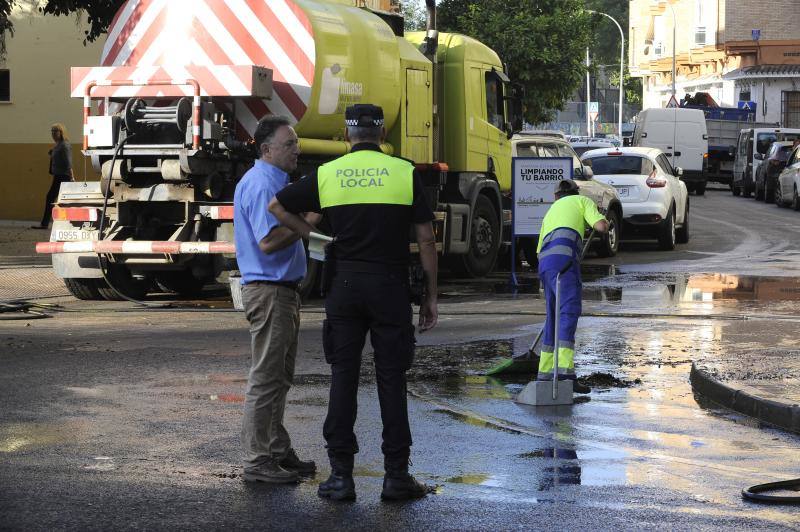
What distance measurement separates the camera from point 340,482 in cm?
671

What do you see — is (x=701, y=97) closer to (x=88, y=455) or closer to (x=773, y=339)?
(x=773, y=339)

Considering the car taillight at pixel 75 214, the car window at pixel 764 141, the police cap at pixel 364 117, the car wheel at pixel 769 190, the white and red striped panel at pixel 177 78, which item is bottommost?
the car wheel at pixel 769 190

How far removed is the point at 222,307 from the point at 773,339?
19.6 ft

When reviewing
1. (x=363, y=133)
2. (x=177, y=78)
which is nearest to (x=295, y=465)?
(x=363, y=133)

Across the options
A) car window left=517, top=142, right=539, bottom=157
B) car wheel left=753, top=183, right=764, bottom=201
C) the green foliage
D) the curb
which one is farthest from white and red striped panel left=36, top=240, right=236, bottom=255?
the green foliage

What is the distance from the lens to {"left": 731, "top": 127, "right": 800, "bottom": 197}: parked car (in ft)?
144

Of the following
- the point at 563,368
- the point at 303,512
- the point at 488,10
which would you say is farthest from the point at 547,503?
the point at 488,10

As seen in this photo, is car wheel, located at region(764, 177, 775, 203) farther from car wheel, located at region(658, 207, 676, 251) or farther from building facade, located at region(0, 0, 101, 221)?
building facade, located at region(0, 0, 101, 221)

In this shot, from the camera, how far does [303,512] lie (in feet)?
21.4

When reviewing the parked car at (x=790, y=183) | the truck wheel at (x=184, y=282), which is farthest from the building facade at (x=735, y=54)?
the truck wheel at (x=184, y=282)

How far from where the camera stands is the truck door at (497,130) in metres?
20.4

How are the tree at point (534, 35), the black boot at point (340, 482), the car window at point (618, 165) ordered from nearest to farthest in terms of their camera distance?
1. the black boot at point (340, 482)
2. the car window at point (618, 165)
3. the tree at point (534, 35)

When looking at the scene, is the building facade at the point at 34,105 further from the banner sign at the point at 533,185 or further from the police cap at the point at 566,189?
the police cap at the point at 566,189

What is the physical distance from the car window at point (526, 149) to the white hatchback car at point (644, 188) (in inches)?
91.9
